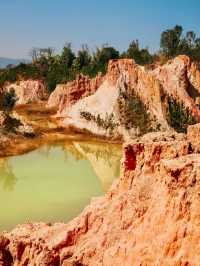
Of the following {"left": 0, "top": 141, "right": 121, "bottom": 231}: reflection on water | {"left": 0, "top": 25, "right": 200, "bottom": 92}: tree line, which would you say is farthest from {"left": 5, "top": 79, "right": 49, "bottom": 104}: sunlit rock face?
{"left": 0, "top": 141, "right": 121, "bottom": 231}: reflection on water

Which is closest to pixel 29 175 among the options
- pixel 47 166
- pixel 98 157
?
pixel 47 166

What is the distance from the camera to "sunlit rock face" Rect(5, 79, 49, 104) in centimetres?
7331

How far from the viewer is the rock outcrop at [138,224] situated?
8164 mm

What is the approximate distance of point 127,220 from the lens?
9.91 metres

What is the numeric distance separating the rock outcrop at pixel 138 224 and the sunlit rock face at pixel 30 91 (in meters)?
62.1

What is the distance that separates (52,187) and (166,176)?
18850 mm

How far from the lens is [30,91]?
244 ft

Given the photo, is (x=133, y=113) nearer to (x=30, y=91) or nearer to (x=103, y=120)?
(x=103, y=120)

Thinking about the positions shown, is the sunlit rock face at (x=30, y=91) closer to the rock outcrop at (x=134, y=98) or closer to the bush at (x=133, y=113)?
the rock outcrop at (x=134, y=98)

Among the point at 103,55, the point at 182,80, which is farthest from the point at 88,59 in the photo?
the point at 182,80

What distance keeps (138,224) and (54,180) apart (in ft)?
64.2

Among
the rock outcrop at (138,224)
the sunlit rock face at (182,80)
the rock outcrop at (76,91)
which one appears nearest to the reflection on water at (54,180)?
the rock outcrop at (138,224)

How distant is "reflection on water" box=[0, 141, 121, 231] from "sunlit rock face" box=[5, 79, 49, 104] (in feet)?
104

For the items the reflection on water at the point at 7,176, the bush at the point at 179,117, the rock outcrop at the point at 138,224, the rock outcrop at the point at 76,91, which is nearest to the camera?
the rock outcrop at the point at 138,224
